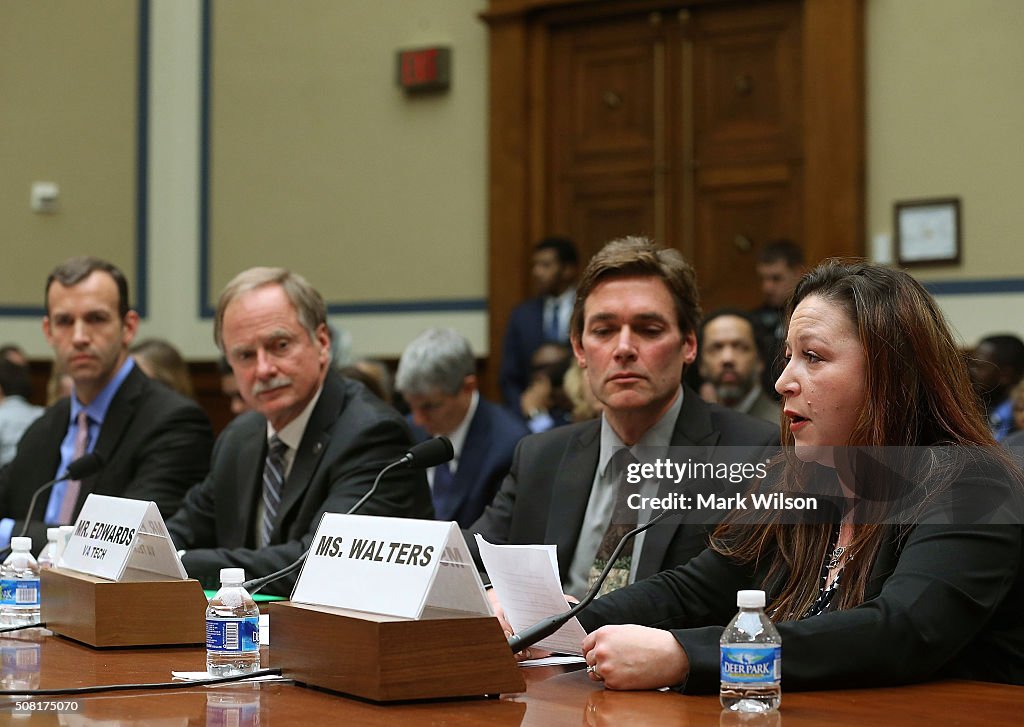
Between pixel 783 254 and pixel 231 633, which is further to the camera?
pixel 783 254

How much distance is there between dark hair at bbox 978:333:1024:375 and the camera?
5.63 m

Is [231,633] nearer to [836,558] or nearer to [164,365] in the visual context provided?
[836,558]

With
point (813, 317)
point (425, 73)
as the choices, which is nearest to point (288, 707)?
point (813, 317)

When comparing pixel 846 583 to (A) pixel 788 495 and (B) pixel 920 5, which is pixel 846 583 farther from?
(B) pixel 920 5

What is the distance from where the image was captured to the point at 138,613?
7.14 feet

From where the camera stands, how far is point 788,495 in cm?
215

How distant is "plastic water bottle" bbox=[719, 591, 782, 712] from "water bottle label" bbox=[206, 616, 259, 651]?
2.17 ft

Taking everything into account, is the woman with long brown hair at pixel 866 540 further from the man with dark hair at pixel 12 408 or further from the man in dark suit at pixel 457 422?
the man with dark hair at pixel 12 408

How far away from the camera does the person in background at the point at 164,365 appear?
522cm

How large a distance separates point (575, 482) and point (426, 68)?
5.36 m

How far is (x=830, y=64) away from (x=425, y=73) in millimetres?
2267

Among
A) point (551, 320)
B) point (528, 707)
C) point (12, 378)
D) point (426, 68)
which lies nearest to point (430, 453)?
point (528, 707)

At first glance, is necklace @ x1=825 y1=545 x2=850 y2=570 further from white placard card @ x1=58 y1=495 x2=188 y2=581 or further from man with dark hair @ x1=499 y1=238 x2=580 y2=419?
man with dark hair @ x1=499 y1=238 x2=580 y2=419

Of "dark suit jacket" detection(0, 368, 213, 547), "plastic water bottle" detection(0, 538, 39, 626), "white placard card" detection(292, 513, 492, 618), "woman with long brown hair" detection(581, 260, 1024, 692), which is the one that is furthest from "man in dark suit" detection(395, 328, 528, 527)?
"white placard card" detection(292, 513, 492, 618)
